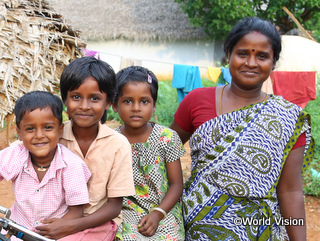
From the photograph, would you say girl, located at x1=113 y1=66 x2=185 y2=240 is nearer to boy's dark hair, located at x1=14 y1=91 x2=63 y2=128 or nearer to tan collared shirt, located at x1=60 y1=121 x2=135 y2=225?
tan collared shirt, located at x1=60 y1=121 x2=135 y2=225

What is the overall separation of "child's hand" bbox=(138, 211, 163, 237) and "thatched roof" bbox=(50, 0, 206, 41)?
39.9 feet

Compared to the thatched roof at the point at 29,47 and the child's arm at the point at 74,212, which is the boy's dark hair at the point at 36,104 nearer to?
the child's arm at the point at 74,212

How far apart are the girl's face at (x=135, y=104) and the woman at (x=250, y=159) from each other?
340 mm

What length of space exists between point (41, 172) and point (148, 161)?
632 millimetres

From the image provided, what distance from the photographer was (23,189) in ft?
5.66

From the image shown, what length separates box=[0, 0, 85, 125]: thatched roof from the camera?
4.88 metres

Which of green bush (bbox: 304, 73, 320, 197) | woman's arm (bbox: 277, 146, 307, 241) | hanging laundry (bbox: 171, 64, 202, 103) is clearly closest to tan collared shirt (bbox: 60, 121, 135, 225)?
woman's arm (bbox: 277, 146, 307, 241)

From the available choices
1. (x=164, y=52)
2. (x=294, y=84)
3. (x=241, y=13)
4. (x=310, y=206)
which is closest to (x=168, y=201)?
(x=310, y=206)

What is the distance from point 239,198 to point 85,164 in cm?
89

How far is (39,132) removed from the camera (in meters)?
1.71

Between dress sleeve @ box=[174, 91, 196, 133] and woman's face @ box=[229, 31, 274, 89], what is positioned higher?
woman's face @ box=[229, 31, 274, 89]

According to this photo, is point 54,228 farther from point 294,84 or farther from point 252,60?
point 294,84

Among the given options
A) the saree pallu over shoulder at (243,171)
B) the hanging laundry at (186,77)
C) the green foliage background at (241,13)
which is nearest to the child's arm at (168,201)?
the saree pallu over shoulder at (243,171)

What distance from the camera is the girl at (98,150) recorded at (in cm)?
184
